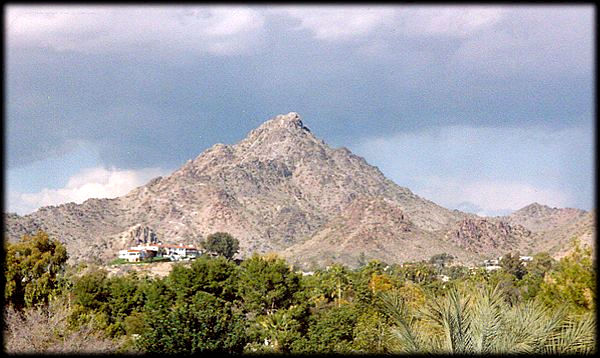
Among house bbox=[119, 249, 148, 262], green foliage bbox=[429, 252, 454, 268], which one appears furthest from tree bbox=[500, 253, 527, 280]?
house bbox=[119, 249, 148, 262]

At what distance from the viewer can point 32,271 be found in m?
19.8

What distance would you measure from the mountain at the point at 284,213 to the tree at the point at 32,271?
69.3 meters

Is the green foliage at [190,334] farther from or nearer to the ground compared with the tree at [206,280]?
nearer to the ground

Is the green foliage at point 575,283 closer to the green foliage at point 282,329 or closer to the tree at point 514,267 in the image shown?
the green foliage at point 282,329

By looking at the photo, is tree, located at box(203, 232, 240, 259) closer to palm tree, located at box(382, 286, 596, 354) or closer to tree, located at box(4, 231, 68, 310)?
tree, located at box(4, 231, 68, 310)

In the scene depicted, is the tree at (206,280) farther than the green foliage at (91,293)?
Yes

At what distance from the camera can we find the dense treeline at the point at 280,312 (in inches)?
212

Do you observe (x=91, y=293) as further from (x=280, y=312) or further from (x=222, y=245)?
(x=222, y=245)

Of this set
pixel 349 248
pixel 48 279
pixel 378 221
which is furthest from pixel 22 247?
pixel 378 221

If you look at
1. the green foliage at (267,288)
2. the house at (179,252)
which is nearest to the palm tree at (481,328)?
the green foliage at (267,288)

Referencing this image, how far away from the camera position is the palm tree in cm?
516

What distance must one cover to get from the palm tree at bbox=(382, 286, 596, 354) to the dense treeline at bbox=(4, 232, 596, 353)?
1 cm

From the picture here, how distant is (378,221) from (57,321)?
9300 centimetres

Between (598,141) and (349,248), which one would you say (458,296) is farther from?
(349,248)
